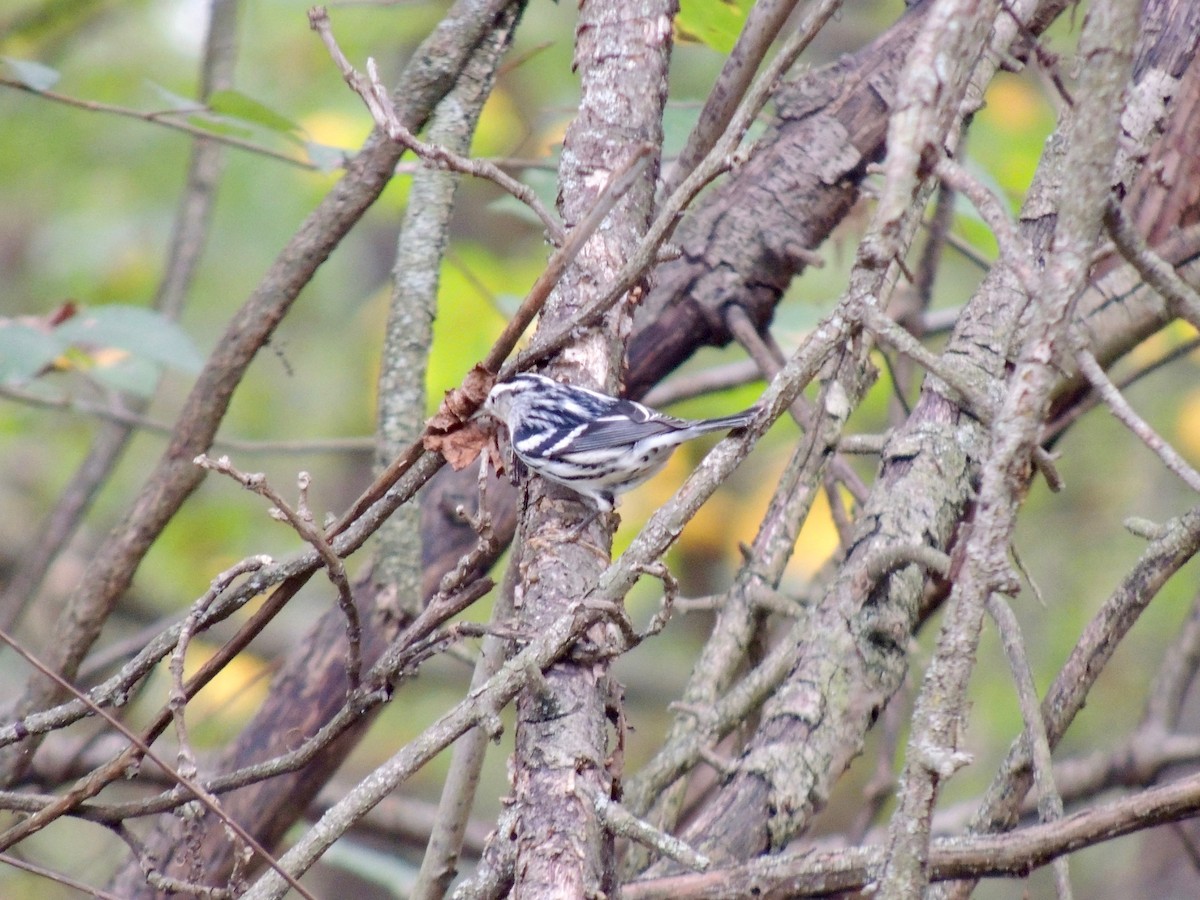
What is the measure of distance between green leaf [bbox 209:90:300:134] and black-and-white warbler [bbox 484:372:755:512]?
1095 millimetres

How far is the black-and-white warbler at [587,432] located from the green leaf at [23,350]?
1.51m

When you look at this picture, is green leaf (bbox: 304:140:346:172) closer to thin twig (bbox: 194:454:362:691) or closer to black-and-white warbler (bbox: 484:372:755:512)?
black-and-white warbler (bbox: 484:372:755:512)

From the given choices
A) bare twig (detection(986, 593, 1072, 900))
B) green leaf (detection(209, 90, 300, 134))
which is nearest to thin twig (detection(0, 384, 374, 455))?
green leaf (detection(209, 90, 300, 134))

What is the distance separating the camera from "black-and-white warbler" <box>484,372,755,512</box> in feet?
8.79

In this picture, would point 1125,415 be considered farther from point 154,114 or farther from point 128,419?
point 128,419

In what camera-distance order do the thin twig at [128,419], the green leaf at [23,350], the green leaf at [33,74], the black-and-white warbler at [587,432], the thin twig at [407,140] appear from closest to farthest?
the thin twig at [407,140], the black-and-white warbler at [587,432], the green leaf at [33,74], the green leaf at [23,350], the thin twig at [128,419]

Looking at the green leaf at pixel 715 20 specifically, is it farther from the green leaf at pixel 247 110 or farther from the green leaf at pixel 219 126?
the green leaf at pixel 219 126

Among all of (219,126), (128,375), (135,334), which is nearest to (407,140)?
(219,126)

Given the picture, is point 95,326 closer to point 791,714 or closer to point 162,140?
point 791,714

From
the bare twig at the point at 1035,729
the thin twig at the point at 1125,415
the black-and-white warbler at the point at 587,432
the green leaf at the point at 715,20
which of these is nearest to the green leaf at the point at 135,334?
the black-and-white warbler at the point at 587,432

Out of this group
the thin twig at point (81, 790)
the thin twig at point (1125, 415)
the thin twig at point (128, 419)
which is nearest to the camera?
the thin twig at point (1125, 415)

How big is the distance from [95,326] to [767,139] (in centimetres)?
220

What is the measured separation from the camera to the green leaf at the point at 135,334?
3.54m

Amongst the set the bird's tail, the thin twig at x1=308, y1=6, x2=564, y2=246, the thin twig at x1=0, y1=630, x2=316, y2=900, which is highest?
the thin twig at x1=308, y1=6, x2=564, y2=246
